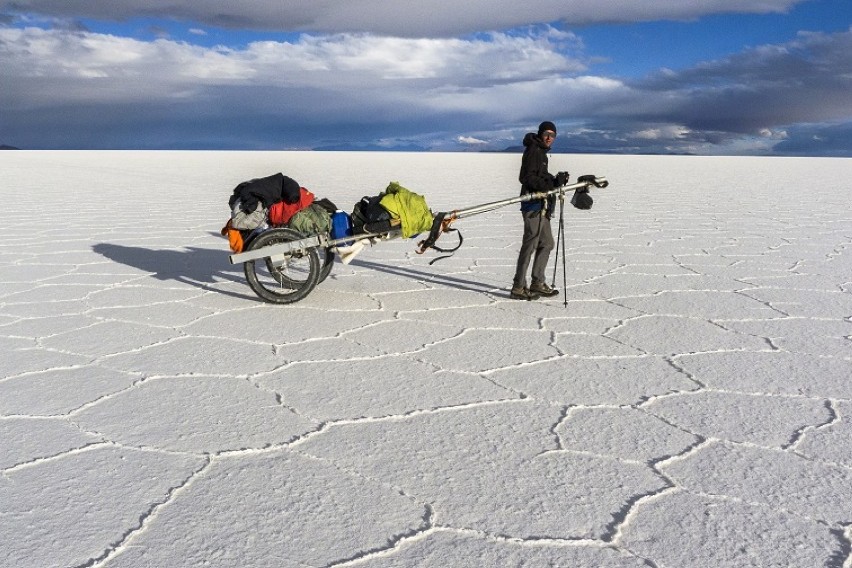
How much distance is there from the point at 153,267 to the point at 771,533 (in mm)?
5422

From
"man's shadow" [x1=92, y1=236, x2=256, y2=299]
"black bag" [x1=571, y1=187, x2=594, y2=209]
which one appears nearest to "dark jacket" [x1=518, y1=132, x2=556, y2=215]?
"black bag" [x1=571, y1=187, x2=594, y2=209]

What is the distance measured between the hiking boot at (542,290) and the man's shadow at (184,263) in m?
1.91

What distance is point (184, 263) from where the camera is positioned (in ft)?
21.7

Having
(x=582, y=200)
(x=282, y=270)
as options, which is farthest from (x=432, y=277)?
(x=582, y=200)

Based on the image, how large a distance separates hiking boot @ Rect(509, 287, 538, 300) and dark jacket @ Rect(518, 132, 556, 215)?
57 cm

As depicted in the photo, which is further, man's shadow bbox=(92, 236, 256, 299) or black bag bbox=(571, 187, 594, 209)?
man's shadow bbox=(92, 236, 256, 299)

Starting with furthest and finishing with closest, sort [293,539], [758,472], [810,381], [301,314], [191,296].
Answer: [191,296]
[301,314]
[810,381]
[758,472]
[293,539]

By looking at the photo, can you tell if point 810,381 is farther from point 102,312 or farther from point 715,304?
point 102,312

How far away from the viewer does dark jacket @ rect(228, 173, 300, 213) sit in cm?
466

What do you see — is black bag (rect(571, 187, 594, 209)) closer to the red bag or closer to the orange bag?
the red bag

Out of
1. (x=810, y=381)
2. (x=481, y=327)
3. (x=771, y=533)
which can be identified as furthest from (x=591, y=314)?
(x=771, y=533)

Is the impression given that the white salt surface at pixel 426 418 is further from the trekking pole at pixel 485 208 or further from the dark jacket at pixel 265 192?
the dark jacket at pixel 265 192

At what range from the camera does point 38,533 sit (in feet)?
7.13

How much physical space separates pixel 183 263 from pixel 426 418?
4.21 metres
